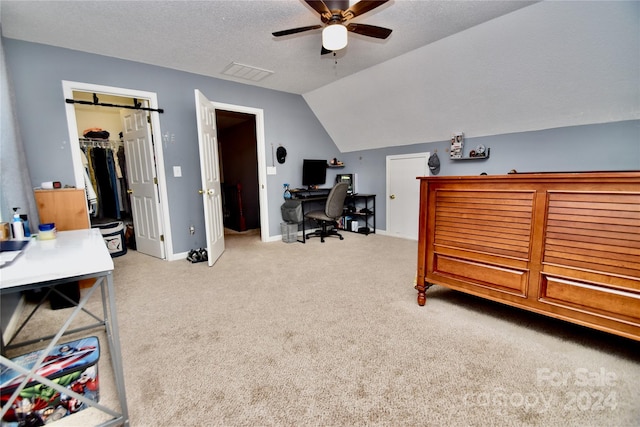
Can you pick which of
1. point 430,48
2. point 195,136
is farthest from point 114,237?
point 430,48

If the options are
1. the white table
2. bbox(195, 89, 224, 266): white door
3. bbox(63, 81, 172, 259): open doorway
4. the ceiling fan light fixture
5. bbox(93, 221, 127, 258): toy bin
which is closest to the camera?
the white table

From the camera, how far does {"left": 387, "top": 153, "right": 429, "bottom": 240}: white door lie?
4.30m

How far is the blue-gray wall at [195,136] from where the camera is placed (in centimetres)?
265

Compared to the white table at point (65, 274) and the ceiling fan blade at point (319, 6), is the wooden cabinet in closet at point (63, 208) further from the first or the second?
the ceiling fan blade at point (319, 6)

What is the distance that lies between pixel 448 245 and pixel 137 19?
10.6ft

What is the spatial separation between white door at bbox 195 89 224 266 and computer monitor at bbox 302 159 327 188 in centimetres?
155

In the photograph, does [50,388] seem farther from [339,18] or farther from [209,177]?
[339,18]

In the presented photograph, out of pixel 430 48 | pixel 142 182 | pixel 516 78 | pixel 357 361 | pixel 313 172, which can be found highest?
pixel 430 48

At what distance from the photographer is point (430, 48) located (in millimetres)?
2990

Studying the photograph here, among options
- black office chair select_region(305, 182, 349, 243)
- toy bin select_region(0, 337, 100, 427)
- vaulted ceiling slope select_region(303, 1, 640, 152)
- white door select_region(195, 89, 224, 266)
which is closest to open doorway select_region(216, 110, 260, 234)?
white door select_region(195, 89, 224, 266)

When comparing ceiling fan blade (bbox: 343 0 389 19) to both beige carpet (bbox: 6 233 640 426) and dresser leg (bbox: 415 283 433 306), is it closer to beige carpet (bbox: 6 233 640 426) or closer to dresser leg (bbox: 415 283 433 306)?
dresser leg (bbox: 415 283 433 306)

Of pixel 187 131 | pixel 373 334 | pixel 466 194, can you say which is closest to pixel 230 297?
pixel 373 334

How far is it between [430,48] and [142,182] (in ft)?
13.1

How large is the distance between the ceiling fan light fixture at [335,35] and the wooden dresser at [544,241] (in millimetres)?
1334
